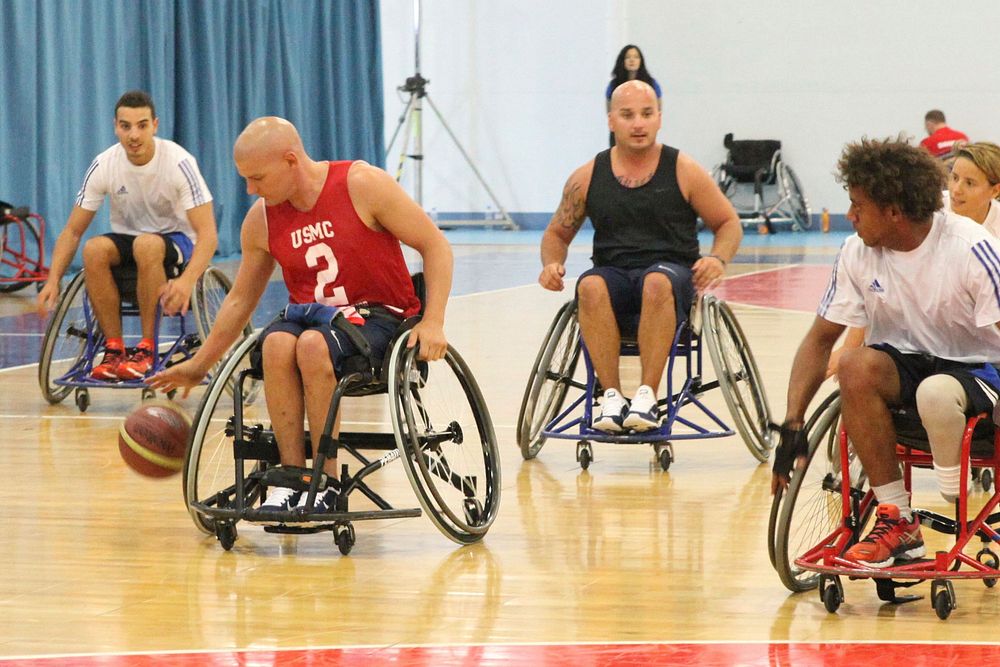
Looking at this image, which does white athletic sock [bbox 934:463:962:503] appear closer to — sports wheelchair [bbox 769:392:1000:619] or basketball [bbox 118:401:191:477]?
sports wheelchair [bbox 769:392:1000:619]

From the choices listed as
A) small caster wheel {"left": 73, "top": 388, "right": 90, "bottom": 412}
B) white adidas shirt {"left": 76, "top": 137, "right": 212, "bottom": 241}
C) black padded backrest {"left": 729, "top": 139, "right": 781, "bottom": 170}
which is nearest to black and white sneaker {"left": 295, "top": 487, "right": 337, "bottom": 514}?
small caster wheel {"left": 73, "top": 388, "right": 90, "bottom": 412}

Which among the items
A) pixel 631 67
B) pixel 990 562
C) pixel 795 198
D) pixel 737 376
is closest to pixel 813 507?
pixel 990 562

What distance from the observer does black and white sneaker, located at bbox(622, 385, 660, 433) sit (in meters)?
4.55

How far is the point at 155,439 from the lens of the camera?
12.3 ft

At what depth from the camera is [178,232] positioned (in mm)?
6000

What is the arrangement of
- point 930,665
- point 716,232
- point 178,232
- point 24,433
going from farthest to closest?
point 178,232
point 24,433
point 716,232
point 930,665

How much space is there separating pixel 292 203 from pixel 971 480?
6.27 ft

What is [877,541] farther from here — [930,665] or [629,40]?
[629,40]

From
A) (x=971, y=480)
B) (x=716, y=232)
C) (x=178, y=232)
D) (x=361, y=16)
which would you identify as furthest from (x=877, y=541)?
(x=361, y=16)

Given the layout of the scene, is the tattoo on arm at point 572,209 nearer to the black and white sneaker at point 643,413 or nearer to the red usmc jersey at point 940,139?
the black and white sneaker at point 643,413

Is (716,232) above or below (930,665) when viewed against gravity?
above

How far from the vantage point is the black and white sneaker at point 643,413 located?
Result: 14.9 feet

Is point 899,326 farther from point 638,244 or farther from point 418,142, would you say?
point 418,142

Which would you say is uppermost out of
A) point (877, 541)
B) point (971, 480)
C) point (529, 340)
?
point (877, 541)
